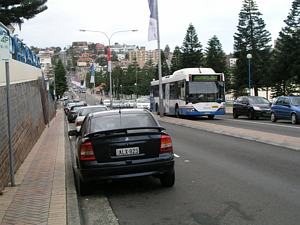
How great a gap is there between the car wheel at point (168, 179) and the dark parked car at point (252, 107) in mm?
21646

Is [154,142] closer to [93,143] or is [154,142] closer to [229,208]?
[93,143]

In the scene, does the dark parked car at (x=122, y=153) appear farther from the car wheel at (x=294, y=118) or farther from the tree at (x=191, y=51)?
the tree at (x=191, y=51)

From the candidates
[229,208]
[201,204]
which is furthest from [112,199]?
[229,208]

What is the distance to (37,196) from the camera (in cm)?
768

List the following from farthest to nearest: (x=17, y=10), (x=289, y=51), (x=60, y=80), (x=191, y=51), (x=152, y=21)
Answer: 1. (x=60, y=80)
2. (x=191, y=51)
3. (x=289, y=51)
4. (x=17, y=10)
5. (x=152, y=21)

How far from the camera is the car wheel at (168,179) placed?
8.16m

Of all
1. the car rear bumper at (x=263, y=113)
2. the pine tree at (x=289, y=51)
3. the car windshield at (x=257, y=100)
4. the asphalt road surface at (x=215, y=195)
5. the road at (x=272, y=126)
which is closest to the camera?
the asphalt road surface at (x=215, y=195)

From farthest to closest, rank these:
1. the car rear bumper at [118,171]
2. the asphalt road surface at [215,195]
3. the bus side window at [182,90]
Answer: the bus side window at [182,90]
the car rear bumper at [118,171]
the asphalt road surface at [215,195]

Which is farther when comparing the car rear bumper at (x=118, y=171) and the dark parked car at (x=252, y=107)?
the dark parked car at (x=252, y=107)

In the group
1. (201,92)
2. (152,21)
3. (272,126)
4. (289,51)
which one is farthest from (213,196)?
(289,51)

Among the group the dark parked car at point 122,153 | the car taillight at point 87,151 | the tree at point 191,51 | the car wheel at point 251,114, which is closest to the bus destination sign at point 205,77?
the car wheel at point 251,114

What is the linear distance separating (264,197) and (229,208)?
34.0 inches

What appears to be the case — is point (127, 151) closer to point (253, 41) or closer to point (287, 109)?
point (287, 109)

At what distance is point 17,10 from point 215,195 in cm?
2810
